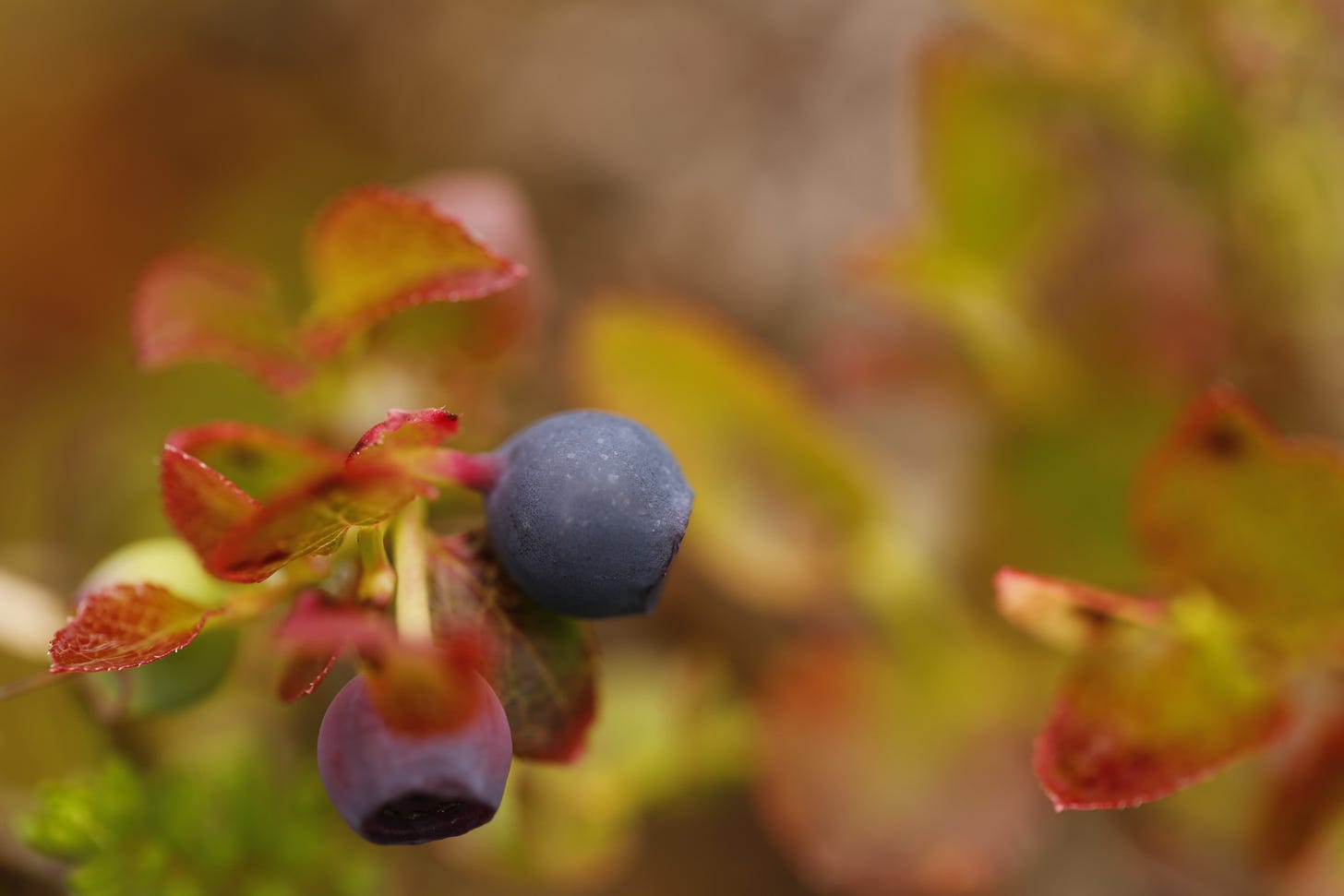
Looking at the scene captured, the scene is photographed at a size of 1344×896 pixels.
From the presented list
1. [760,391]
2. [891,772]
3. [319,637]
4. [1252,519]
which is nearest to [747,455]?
[760,391]

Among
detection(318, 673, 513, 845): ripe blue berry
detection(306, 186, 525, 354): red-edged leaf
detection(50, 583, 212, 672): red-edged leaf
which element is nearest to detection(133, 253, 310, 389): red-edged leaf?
detection(306, 186, 525, 354): red-edged leaf

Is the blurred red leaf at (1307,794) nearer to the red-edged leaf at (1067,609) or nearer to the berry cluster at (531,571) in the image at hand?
the red-edged leaf at (1067,609)

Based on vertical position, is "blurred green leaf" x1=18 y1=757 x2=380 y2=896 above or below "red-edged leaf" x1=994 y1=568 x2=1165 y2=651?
below

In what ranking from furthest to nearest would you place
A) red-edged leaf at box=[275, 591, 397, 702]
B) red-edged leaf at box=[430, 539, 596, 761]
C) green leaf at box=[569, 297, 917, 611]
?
1. green leaf at box=[569, 297, 917, 611]
2. red-edged leaf at box=[430, 539, 596, 761]
3. red-edged leaf at box=[275, 591, 397, 702]

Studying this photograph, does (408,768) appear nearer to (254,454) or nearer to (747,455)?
(254,454)

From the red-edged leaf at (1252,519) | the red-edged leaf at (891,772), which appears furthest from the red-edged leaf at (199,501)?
the red-edged leaf at (891,772)

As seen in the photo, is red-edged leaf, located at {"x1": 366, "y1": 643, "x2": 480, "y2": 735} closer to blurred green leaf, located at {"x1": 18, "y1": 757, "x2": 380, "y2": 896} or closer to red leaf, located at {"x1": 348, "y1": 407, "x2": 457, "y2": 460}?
red leaf, located at {"x1": 348, "y1": 407, "x2": 457, "y2": 460}

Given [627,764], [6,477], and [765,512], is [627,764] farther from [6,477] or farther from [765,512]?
[6,477]
